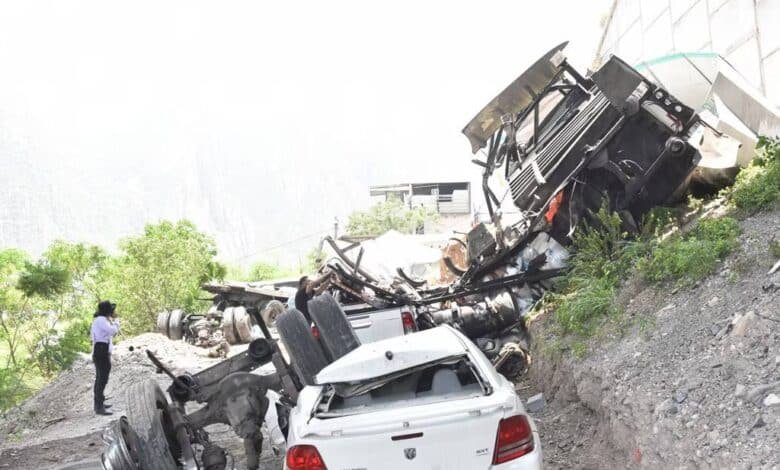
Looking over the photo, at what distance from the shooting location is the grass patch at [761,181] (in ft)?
25.0

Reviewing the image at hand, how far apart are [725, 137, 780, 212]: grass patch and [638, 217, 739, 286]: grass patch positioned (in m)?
0.60

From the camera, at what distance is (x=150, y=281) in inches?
984

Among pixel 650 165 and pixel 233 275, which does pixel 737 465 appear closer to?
pixel 650 165

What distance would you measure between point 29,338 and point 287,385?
21811mm

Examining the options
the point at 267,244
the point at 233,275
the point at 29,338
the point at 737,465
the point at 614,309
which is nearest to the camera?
the point at 737,465

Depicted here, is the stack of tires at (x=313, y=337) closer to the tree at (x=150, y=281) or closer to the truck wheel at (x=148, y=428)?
the truck wheel at (x=148, y=428)

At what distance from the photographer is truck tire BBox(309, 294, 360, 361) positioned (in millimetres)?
6422

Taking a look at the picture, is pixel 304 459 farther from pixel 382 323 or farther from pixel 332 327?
pixel 382 323

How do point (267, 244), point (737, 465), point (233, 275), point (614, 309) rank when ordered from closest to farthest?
point (737, 465) → point (614, 309) → point (233, 275) → point (267, 244)

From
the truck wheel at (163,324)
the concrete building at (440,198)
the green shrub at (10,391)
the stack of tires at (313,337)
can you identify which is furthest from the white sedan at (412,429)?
the concrete building at (440,198)

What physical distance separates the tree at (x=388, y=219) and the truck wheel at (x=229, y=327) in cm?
3817

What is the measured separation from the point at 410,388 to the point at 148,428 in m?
1.79

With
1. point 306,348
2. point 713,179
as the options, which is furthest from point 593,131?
point 306,348

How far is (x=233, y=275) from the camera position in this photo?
47.9 m
